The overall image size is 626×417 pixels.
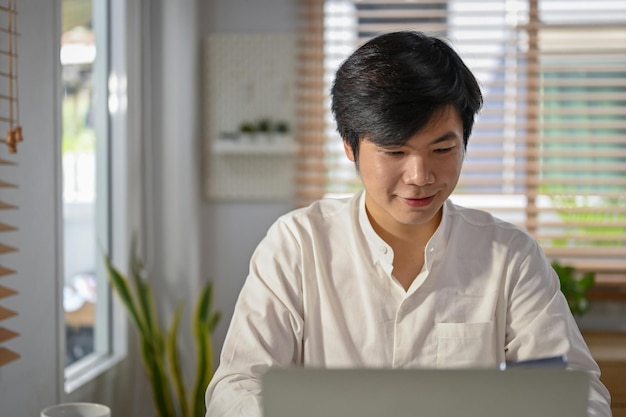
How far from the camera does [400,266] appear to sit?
1.80 meters

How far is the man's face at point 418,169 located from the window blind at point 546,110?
78.0 inches

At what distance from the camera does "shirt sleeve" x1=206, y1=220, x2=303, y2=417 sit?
154 cm

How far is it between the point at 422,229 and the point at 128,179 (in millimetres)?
1851

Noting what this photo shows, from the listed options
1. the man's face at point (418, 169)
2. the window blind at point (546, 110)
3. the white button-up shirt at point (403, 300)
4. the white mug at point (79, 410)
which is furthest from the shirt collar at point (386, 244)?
the window blind at point (546, 110)

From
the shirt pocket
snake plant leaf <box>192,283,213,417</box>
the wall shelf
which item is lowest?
snake plant leaf <box>192,283,213,417</box>

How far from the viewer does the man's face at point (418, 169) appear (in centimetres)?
160

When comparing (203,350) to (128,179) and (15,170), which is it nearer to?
(128,179)

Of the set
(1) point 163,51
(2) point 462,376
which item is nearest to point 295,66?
(1) point 163,51

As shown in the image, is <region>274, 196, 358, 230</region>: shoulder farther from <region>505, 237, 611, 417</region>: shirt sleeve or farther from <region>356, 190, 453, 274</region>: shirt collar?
<region>505, 237, 611, 417</region>: shirt sleeve

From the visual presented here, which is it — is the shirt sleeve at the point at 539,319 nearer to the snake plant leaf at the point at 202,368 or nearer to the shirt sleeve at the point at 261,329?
the shirt sleeve at the point at 261,329

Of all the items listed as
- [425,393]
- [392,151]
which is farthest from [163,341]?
[425,393]

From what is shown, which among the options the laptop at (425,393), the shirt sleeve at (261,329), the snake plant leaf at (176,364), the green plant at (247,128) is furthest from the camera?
the green plant at (247,128)

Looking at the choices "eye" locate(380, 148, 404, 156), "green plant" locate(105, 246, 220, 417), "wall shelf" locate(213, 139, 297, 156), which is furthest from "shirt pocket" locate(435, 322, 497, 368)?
"wall shelf" locate(213, 139, 297, 156)

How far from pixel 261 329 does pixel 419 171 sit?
416 mm
